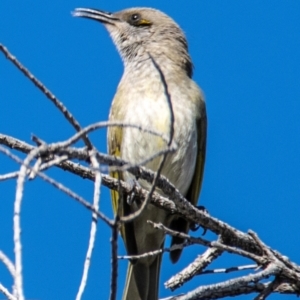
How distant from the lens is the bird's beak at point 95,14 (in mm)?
7898

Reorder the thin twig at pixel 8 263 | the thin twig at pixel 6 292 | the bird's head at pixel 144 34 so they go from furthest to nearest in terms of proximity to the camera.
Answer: the bird's head at pixel 144 34 < the thin twig at pixel 6 292 < the thin twig at pixel 8 263

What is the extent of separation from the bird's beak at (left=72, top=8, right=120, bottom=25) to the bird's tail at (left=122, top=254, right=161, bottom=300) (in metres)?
2.76

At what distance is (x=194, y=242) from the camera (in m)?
4.50

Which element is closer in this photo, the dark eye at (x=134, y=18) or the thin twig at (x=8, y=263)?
the thin twig at (x=8, y=263)

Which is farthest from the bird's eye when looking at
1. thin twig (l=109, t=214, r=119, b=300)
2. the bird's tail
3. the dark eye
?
thin twig (l=109, t=214, r=119, b=300)

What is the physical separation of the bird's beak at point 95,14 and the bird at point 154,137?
62cm

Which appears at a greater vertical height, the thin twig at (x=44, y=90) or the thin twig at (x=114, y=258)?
the thin twig at (x=44, y=90)

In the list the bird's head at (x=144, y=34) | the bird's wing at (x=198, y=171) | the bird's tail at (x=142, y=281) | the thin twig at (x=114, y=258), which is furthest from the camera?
the bird's head at (x=144, y=34)

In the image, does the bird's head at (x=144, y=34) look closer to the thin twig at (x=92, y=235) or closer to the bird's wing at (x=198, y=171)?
the bird's wing at (x=198, y=171)

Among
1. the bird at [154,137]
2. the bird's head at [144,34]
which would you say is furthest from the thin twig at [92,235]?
the bird's head at [144,34]

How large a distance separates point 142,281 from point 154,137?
1230 mm

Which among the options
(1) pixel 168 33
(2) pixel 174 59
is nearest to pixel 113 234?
(2) pixel 174 59

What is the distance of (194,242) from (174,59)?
3.13 m

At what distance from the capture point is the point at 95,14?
7973 millimetres
